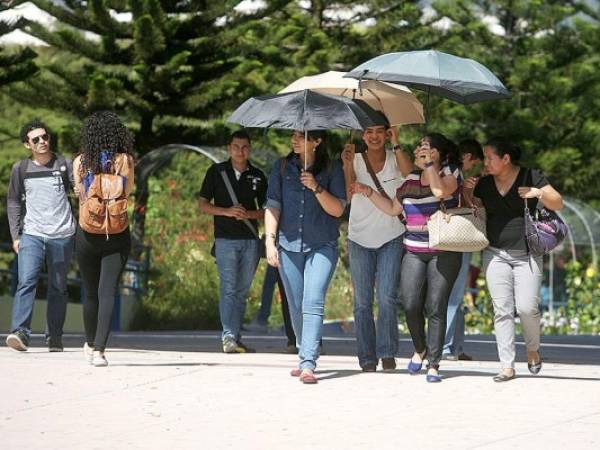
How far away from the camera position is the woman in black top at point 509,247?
9055mm

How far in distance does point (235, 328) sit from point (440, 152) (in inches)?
116

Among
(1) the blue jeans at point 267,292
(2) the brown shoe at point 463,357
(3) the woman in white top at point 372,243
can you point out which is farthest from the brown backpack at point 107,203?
(1) the blue jeans at point 267,292

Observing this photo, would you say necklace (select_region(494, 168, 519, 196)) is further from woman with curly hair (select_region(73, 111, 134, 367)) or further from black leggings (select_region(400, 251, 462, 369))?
woman with curly hair (select_region(73, 111, 134, 367))

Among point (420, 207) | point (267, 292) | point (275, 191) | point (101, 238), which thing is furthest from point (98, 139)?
point (267, 292)

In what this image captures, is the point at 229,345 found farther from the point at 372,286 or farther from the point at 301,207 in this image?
the point at 301,207

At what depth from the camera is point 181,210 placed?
2280 centimetres

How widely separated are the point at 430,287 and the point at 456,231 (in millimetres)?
396

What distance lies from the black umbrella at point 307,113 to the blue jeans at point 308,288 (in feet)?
2.20

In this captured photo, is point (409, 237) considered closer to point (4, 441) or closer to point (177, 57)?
point (4, 441)

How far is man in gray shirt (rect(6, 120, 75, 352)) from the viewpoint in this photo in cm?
1092

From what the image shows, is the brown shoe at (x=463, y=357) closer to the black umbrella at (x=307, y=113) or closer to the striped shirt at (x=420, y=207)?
the striped shirt at (x=420, y=207)

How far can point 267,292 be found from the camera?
46.8 ft

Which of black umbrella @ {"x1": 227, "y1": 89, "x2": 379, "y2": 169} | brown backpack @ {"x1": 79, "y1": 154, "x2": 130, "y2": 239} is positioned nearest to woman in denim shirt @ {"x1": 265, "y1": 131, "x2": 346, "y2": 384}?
black umbrella @ {"x1": 227, "y1": 89, "x2": 379, "y2": 169}

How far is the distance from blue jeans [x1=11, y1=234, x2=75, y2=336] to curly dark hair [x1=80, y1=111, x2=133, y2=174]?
1436mm
